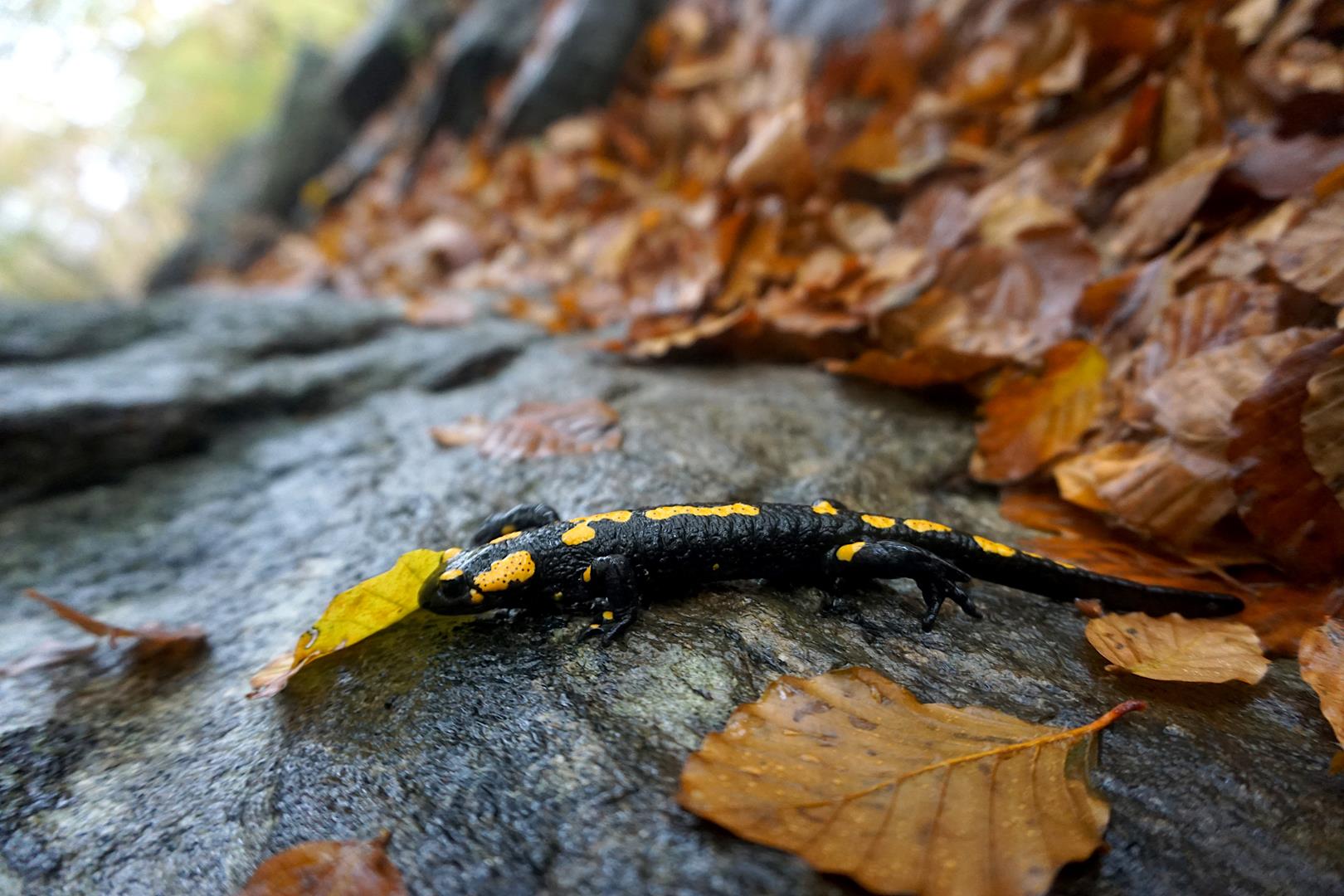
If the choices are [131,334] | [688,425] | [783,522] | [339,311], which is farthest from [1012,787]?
[131,334]

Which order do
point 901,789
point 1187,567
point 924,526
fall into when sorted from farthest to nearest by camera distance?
1. point 924,526
2. point 1187,567
3. point 901,789

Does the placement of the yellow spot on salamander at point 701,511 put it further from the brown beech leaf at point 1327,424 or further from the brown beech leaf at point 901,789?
the brown beech leaf at point 1327,424

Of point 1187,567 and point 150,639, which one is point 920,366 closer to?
point 1187,567

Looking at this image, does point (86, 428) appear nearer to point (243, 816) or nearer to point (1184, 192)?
point (243, 816)

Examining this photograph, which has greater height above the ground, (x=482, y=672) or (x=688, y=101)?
(x=688, y=101)

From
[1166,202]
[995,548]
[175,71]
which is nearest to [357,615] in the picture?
[995,548]
